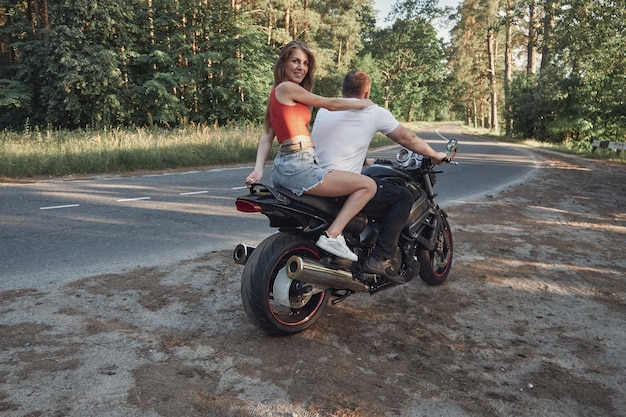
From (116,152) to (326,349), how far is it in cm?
1102

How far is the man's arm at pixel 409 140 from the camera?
138 inches

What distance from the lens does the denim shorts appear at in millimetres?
3199

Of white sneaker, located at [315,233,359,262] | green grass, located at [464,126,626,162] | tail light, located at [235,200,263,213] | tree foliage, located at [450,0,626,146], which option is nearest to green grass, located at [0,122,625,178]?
tail light, located at [235,200,263,213]

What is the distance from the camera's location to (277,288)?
3191 millimetres

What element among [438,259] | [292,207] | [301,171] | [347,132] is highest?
[347,132]

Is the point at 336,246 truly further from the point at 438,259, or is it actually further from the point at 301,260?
the point at 438,259

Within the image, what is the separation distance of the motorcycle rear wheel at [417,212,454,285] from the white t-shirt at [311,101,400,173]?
1394 mm

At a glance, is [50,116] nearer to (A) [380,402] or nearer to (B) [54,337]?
(B) [54,337]

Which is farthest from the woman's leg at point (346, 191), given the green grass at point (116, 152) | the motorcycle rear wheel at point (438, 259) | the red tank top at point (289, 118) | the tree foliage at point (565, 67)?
the tree foliage at point (565, 67)

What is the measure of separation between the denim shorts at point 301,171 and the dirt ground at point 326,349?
110 centimetres

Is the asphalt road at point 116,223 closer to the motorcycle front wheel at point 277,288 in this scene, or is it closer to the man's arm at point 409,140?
the motorcycle front wheel at point 277,288

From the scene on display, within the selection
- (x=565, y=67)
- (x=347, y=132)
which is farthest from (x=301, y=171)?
(x=565, y=67)

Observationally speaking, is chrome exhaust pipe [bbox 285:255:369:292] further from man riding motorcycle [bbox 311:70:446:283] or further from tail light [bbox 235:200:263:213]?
tail light [bbox 235:200:263:213]

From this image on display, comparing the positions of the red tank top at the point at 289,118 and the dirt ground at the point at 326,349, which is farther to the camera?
the red tank top at the point at 289,118
